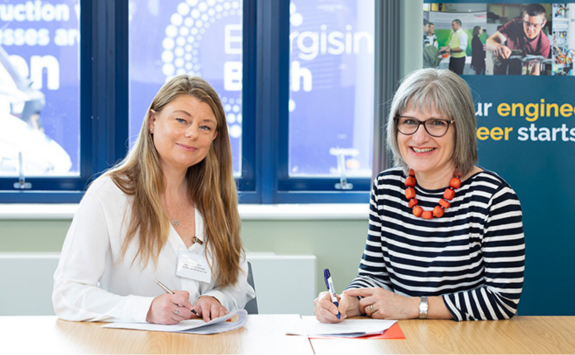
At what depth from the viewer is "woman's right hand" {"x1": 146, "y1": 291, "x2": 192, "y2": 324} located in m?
1.77

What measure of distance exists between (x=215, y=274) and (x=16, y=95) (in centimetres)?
255

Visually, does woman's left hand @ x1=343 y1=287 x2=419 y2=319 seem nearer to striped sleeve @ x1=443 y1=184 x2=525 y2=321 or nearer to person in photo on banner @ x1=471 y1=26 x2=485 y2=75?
striped sleeve @ x1=443 y1=184 x2=525 y2=321

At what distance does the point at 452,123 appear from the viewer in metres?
2.07

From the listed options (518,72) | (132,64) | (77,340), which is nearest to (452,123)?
(518,72)

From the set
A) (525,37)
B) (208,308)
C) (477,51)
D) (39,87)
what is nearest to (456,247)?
(208,308)

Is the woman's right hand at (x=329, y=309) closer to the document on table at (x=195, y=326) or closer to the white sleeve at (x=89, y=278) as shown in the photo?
the document on table at (x=195, y=326)

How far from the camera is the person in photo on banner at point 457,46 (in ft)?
9.94

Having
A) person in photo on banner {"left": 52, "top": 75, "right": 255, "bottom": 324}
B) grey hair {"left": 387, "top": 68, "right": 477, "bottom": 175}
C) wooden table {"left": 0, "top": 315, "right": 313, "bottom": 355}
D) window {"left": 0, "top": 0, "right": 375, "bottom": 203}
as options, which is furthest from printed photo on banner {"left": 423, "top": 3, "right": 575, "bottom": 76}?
wooden table {"left": 0, "top": 315, "right": 313, "bottom": 355}

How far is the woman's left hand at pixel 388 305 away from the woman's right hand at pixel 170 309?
1.87 feet

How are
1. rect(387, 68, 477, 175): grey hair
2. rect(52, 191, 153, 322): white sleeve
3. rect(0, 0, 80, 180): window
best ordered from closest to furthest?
rect(52, 191, 153, 322): white sleeve → rect(387, 68, 477, 175): grey hair → rect(0, 0, 80, 180): window

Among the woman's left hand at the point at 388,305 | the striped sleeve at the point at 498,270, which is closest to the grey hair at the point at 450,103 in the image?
the striped sleeve at the point at 498,270

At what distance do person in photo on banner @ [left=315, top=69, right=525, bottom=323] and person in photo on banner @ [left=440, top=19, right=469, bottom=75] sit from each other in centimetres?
98

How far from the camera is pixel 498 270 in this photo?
75.3 inches

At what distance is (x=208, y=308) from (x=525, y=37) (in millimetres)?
2121
